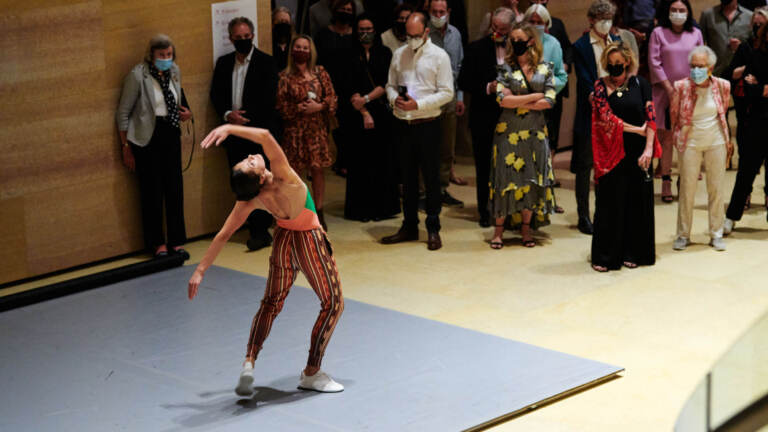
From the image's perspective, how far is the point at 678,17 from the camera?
359 inches

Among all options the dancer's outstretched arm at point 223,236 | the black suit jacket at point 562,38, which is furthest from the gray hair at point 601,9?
the dancer's outstretched arm at point 223,236

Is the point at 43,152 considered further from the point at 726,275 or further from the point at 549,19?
the point at 726,275

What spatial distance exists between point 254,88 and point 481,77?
64.9 inches

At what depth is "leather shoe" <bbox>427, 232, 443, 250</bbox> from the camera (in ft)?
27.0

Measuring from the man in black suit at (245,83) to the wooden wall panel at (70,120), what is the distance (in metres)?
0.23

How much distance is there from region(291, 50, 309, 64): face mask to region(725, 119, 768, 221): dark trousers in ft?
10.8

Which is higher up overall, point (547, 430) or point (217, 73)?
point (217, 73)

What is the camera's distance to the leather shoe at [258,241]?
27.3 feet

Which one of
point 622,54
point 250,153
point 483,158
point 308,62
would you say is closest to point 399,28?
point 308,62

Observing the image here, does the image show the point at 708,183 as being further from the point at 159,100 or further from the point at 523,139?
the point at 159,100

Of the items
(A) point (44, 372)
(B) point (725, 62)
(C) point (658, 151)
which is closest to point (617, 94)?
(C) point (658, 151)

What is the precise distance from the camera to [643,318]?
6.66 metres

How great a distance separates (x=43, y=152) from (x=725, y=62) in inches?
235

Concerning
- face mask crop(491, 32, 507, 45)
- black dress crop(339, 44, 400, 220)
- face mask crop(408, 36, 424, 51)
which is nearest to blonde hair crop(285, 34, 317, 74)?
black dress crop(339, 44, 400, 220)
